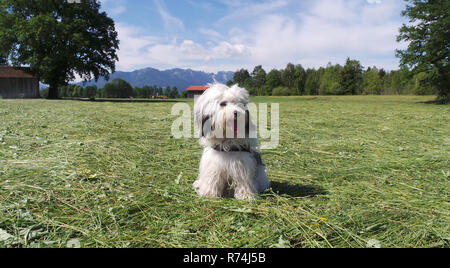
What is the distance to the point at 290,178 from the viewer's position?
15.9ft

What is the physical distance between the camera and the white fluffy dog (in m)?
3.34

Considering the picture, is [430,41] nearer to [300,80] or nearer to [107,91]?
[300,80]

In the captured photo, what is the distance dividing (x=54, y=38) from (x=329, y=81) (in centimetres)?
8239

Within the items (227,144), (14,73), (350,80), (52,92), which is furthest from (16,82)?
(350,80)

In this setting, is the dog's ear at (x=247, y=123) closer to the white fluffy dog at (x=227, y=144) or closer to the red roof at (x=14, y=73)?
the white fluffy dog at (x=227, y=144)

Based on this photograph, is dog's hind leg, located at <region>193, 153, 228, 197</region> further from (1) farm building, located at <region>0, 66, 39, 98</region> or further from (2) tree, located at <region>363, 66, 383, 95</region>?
(2) tree, located at <region>363, 66, 383, 95</region>

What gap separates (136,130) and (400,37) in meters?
38.6

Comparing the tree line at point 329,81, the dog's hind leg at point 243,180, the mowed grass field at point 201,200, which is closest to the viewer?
the mowed grass field at point 201,200

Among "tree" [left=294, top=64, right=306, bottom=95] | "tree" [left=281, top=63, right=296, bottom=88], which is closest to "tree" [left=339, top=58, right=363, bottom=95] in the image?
"tree" [left=294, top=64, right=306, bottom=95]

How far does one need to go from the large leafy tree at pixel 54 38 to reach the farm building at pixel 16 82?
2719mm

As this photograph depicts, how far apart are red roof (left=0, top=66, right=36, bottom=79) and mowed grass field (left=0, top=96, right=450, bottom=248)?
46.4m

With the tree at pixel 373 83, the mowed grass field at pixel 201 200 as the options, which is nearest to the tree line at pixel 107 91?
the tree at pixel 373 83

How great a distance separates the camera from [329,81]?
3718 inches

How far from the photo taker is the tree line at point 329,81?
86750 millimetres
